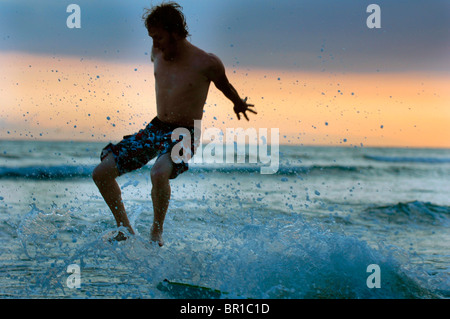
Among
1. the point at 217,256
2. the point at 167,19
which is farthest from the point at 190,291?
the point at 167,19

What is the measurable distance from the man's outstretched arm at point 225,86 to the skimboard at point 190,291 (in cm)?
152

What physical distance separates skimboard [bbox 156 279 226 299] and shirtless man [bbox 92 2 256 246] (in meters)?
0.46

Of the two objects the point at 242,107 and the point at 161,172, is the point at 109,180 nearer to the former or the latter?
the point at 161,172

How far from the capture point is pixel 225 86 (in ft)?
13.0

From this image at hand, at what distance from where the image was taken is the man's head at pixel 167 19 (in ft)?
12.2

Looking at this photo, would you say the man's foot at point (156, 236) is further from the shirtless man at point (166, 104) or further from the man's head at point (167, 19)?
the man's head at point (167, 19)

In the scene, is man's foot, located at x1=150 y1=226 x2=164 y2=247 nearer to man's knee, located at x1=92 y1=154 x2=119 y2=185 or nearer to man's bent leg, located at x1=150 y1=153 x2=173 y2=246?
man's bent leg, located at x1=150 y1=153 x2=173 y2=246

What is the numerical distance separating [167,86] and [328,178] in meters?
10.4

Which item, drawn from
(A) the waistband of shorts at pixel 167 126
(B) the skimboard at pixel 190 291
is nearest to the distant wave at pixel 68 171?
(A) the waistband of shorts at pixel 167 126

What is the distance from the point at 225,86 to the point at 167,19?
27.7 inches

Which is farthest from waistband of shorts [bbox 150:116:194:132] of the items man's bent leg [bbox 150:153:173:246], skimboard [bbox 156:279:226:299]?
skimboard [bbox 156:279:226:299]

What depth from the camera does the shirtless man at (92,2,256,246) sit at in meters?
3.75
